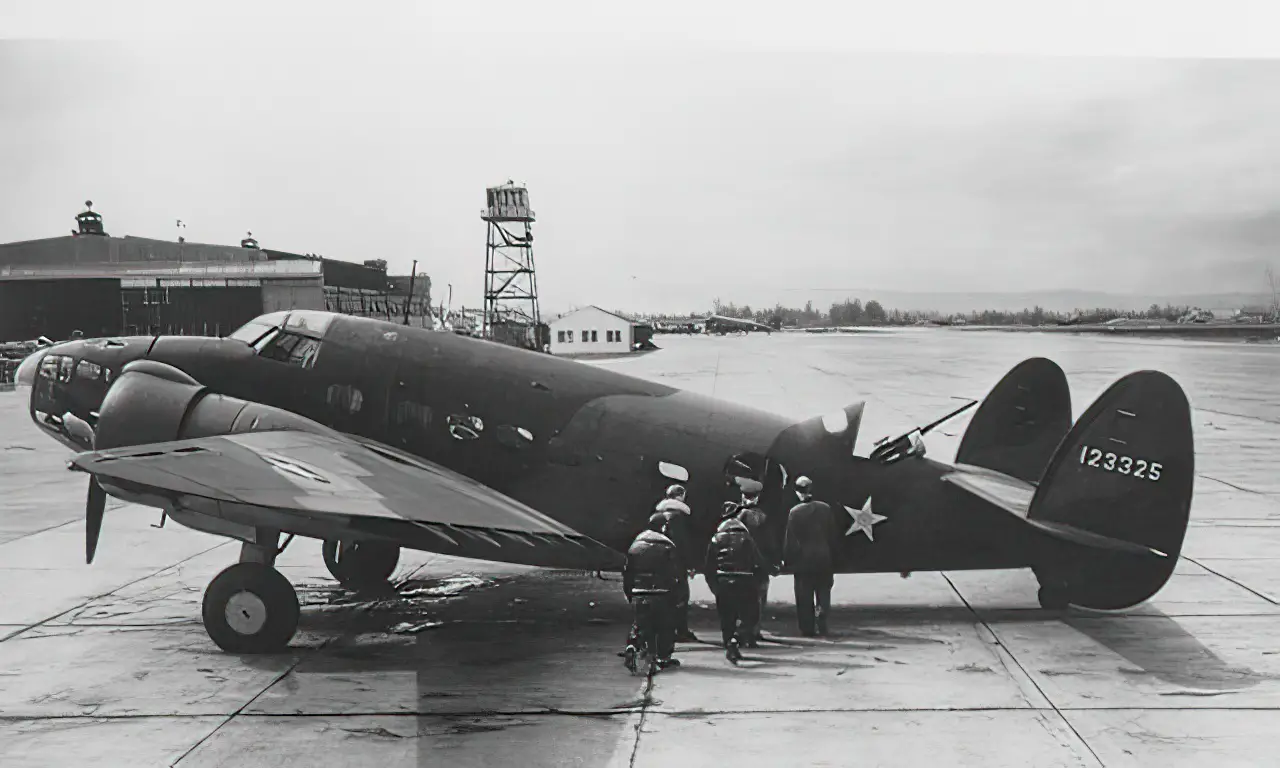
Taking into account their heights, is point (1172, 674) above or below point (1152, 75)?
below

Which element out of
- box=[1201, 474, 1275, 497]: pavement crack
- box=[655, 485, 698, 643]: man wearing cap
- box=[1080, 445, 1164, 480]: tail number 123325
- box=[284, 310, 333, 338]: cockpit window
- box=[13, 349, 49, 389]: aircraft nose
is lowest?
box=[1201, 474, 1275, 497]: pavement crack

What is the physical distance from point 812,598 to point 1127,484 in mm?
3292

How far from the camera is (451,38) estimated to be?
556 inches

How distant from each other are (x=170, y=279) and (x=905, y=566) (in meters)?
13.1

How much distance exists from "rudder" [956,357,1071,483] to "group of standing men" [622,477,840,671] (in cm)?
276

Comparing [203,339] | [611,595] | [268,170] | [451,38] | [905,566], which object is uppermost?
[451,38]

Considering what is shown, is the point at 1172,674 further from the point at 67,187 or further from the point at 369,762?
the point at 67,187

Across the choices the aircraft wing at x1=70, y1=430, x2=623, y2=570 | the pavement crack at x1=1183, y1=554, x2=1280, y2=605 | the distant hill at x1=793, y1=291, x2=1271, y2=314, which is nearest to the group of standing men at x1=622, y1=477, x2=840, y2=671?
the aircraft wing at x1=70, y1=430, x2=623, y2=570

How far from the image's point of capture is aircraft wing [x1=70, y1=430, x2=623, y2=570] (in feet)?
24.7

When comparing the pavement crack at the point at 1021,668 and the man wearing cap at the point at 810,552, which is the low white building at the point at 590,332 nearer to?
the man wearing cap at the point at 810,552

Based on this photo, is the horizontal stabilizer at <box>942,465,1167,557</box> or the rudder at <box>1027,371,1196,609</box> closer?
the rudder at <box>1027,371,1196,609</box>

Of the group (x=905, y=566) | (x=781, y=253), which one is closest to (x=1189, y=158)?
(x=781, y=253)

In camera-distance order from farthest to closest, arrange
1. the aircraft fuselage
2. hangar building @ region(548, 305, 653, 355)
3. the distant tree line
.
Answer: the distant tree line → hangar building @ region(548, 305, 653, 355) → the aircraft fuselage

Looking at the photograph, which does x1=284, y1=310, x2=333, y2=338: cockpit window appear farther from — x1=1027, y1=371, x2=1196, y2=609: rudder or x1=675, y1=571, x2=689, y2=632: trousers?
x1=1027, y1=371, x2=1196, y2=609: rudder
